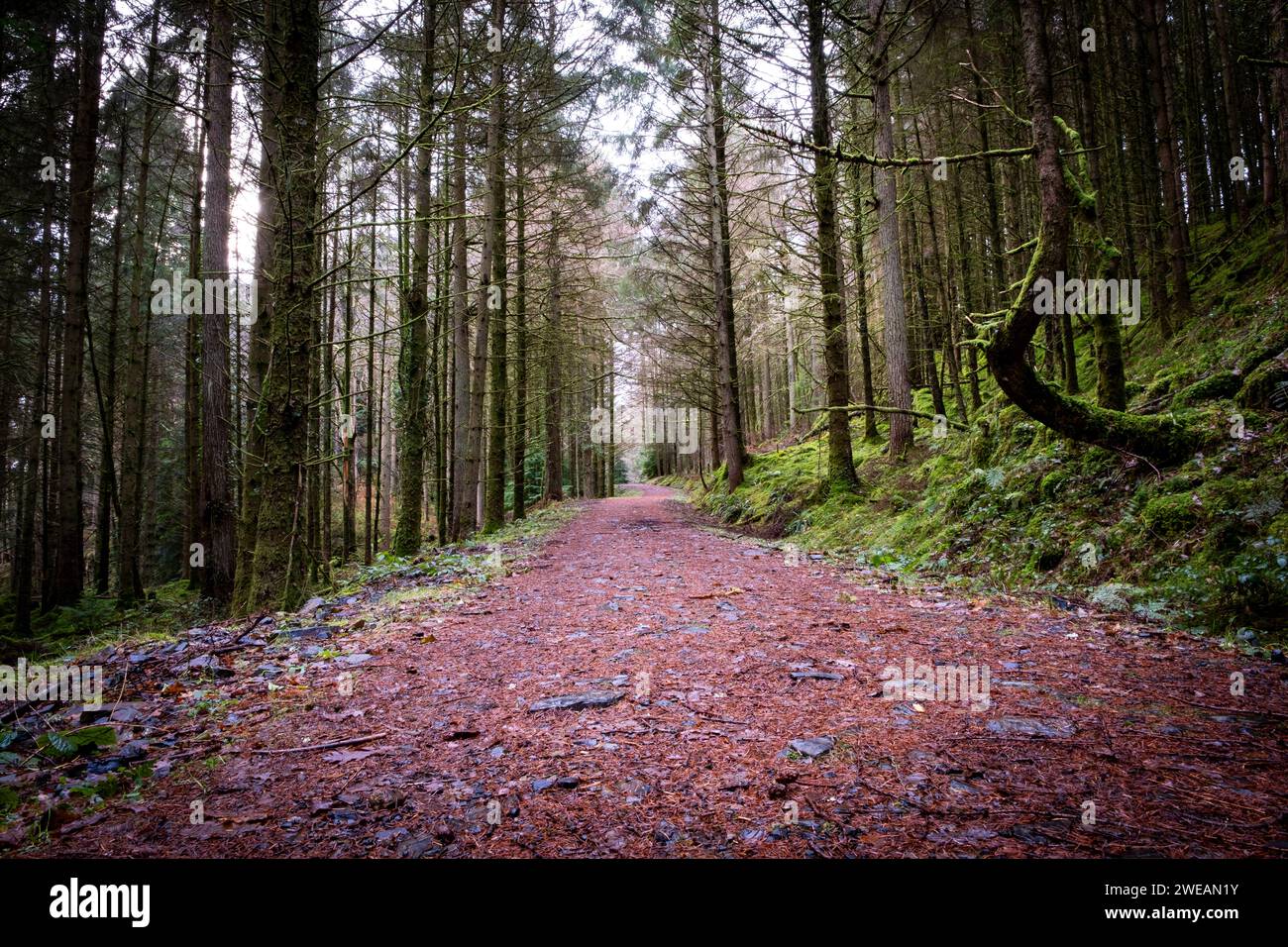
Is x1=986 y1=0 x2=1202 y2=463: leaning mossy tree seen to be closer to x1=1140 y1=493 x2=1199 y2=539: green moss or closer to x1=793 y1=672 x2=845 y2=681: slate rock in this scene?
x1=1140 y1=493 x2=1199 y2=539: green moss

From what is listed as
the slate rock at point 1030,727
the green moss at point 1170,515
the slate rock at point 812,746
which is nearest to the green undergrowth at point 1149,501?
the green moss at point 1170,515

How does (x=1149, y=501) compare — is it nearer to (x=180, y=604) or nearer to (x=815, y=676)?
(x=815, y=676)

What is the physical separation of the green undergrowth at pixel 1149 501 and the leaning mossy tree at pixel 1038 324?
0.24 m

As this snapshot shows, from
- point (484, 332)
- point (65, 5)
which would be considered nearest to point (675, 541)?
point (484, 332)

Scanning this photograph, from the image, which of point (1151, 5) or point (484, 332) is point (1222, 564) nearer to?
point (1151, 5)

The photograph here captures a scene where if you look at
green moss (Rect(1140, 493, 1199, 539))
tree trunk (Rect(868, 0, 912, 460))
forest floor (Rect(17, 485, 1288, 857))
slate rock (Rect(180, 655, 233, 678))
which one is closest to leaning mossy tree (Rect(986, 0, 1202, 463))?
green moss (Rect(1140, 493, 1199, 539))

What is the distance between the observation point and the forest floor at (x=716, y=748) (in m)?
1.86

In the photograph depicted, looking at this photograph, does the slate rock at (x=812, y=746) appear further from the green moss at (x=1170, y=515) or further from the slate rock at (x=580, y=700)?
the green moss at (x=1170, y=515)

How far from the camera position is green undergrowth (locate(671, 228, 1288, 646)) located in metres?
4.02

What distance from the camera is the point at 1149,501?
488cm

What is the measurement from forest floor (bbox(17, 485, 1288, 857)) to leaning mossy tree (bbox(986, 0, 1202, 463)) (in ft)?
7.04

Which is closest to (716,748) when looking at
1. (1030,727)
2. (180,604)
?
(1030,727)

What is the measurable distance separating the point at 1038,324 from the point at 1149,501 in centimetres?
193
